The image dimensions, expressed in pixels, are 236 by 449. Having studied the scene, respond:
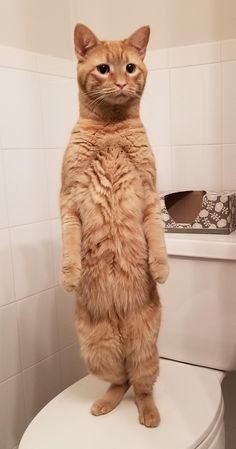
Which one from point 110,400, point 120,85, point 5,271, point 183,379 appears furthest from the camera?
point 5,271

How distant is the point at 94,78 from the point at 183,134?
0.49m

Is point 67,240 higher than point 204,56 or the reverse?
the reverse

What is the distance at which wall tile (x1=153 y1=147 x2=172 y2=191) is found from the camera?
3.84 feet

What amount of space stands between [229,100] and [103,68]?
1.58ft

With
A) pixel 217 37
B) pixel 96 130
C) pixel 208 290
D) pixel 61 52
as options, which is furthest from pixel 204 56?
pixel 208 290

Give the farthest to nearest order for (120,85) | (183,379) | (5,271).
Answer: (5,271), (183,379), (120,85)

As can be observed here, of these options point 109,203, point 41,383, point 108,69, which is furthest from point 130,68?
point 41,383

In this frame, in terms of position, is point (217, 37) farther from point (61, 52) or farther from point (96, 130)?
point (96, 130)

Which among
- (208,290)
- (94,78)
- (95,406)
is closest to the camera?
(94,78)

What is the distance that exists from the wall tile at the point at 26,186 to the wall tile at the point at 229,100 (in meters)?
0.50

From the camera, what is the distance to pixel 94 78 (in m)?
0.70

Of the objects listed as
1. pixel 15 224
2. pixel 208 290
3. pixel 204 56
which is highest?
pixel 204 56

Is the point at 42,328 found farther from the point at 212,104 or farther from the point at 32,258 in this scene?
the point at 212,104

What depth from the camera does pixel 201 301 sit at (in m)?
0.97
